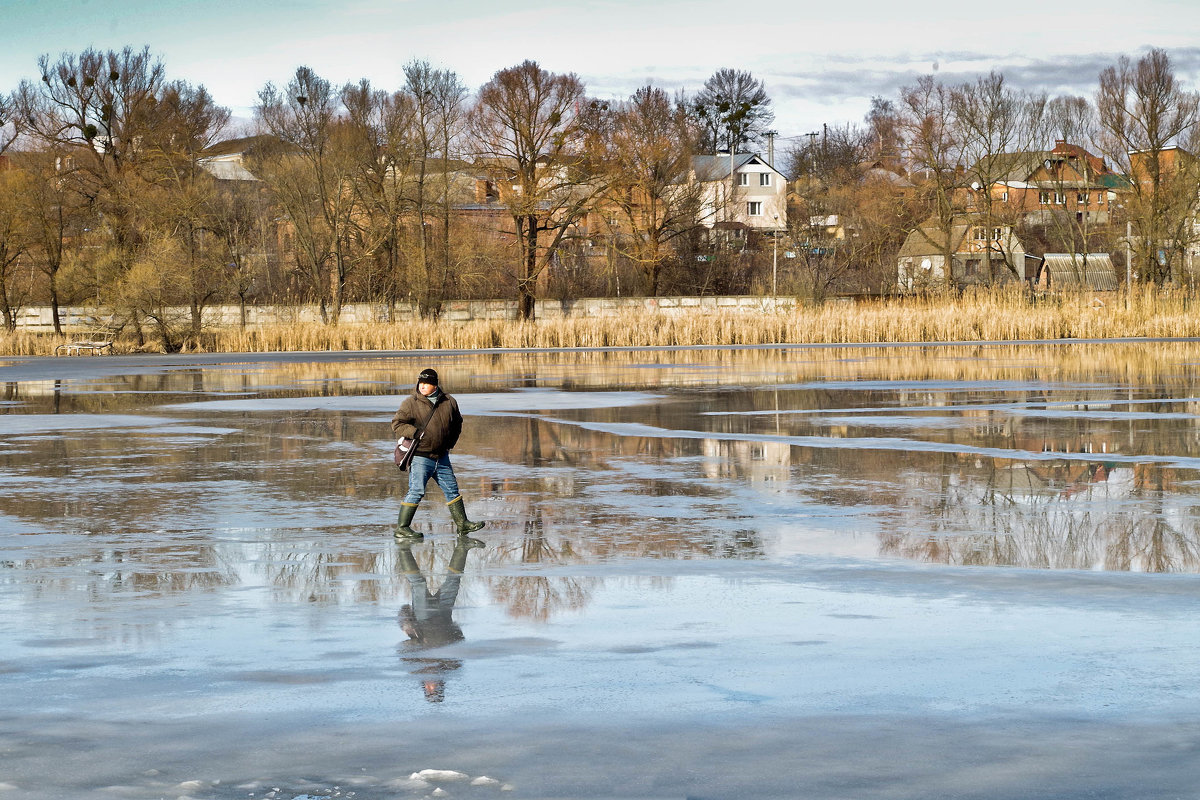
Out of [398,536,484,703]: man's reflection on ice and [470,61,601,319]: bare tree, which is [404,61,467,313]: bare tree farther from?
[398,536,484,703]: man's reflection on ice

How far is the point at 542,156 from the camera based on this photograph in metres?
58.1

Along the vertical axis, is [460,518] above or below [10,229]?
below

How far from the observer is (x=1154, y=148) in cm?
5956

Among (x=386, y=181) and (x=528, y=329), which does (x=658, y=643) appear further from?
(x=386, y=181)

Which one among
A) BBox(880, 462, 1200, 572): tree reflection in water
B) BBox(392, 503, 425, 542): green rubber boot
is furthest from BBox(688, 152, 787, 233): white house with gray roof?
BBox(392, 503, 425, 542): green rubber boot

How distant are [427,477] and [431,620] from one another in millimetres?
2658

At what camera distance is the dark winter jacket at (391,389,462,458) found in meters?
9.36

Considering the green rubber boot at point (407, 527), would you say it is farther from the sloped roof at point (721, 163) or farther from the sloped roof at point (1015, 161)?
the sloped roof at point (721, 163)

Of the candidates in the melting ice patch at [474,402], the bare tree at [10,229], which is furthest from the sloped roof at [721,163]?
the melting ice patch at [474,402]

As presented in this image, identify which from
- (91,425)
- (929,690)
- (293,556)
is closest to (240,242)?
(91,425)

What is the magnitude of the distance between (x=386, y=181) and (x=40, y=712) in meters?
57.3

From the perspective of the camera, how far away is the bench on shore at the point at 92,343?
4778 cm

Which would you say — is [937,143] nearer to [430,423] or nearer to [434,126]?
[434,126]

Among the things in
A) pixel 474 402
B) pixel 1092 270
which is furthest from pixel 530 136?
pixel 1092 270
